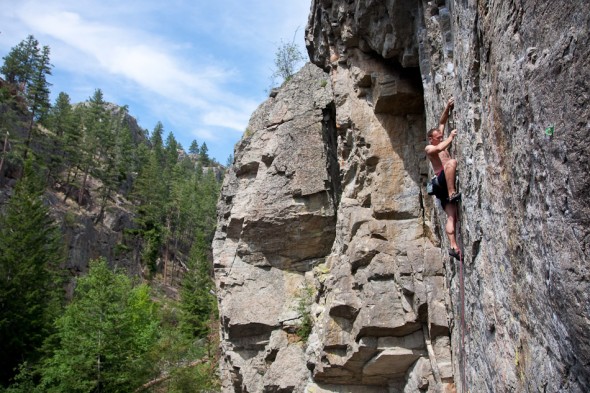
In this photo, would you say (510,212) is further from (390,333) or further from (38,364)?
(38,364)

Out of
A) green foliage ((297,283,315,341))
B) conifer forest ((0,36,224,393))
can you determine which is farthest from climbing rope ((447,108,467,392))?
conifer forest ((0,36,224,393))

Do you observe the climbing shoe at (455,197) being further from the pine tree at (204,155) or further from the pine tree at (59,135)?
the pine tree at (204,155)

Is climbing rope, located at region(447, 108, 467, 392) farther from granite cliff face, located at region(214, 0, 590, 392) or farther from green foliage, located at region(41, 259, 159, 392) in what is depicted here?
green foliage, located at region(41, 259, 159, 392)

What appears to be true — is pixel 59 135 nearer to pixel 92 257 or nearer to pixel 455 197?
pixel 92 257

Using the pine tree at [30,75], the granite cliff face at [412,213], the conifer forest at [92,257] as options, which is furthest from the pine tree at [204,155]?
the granite cliff face at [412,213]

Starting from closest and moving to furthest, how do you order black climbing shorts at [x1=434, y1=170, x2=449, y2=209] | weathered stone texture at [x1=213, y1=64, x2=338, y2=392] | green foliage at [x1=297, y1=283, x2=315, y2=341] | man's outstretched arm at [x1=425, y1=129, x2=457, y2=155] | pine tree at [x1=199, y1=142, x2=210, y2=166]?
man's outstretched arm at [x1=425, y1=129, x2=457, y2=155] → black climbing shorts at [x1=434, y1=170, x2=449, y2=209] → green foliage at [x1=297, y1=283, x2=315, y2=341] → weathered stone texture at [x1=213, y1=64, x2=338, y2=392] → pine tree at [x1=199, y1=142, x2=210, y2=166]

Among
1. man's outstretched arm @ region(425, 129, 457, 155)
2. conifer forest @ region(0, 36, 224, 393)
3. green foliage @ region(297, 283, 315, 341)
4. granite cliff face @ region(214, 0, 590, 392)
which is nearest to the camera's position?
granite cliff face @ region(214, 0, 590, 392)

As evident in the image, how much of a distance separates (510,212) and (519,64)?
5.27ft

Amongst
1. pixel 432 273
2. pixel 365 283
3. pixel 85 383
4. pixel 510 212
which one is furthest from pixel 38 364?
pixel 510 212

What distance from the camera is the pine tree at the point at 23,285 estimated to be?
24172mm

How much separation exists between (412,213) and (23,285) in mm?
22325

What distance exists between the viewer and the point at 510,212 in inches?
209

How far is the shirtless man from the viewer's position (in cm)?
807

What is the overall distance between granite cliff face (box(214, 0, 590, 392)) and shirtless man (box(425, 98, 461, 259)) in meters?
0.29
